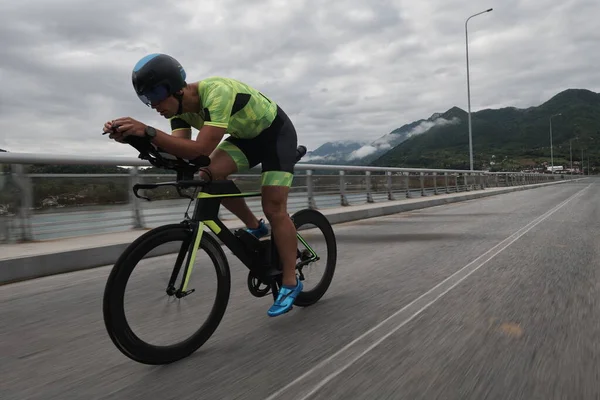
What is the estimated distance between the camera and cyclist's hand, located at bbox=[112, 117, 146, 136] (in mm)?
2191

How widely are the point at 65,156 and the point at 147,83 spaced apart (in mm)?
4793

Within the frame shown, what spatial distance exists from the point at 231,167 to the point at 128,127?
1065 mm

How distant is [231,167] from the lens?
321 centimetres

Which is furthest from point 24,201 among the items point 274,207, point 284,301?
point 284,301

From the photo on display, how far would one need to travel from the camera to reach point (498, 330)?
117 inches

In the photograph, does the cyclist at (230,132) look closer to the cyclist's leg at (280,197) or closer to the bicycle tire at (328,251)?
the cyclist's leg at (280,197)

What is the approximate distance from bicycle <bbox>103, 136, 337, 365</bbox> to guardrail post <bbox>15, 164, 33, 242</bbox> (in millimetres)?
3977

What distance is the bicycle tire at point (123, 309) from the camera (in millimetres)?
2326

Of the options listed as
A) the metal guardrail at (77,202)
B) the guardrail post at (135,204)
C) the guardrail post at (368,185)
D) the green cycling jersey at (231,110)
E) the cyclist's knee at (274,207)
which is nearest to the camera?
the green cycling jersey at (231,110)

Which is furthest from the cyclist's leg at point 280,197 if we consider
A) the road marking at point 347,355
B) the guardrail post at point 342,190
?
the guardrail post at point 342,190

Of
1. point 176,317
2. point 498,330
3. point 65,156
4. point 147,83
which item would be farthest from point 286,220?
point 65,156

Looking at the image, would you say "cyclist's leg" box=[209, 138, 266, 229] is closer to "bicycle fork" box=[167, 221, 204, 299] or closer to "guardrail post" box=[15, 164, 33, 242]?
"bicycle fork" box=[167, 221, 204, 299]

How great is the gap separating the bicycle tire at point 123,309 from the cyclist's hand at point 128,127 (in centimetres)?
52

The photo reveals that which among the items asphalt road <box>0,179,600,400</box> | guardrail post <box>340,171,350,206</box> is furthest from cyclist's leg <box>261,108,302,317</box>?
guardrail post <box>340,171,350,206</box>
